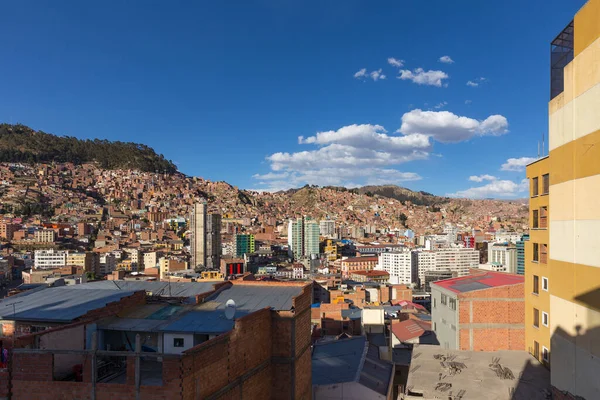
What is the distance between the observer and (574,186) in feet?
18.5

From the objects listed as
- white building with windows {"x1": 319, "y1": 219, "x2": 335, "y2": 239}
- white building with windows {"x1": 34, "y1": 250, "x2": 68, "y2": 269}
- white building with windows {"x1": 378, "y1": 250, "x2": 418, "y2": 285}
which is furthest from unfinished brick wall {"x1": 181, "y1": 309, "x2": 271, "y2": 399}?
white building with windows {"x1": 319, "y1": 219, "x2": 335, "y2": 239}

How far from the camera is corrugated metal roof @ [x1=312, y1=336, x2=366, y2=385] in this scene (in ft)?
32.6

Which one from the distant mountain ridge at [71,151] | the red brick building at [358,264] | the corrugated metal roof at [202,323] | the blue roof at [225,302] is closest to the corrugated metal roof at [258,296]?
the blue roof at [225,302]

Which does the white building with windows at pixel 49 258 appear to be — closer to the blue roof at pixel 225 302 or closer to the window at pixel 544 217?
the blue roof at pixel 225 302

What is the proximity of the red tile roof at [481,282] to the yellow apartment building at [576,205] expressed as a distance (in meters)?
5.78

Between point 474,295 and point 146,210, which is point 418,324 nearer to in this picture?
point 474,295

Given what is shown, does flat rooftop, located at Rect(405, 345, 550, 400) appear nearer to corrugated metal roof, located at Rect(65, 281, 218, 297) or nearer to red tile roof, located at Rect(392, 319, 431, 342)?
corrugated metal roof, located at Rect(65, 281, 218, 297)

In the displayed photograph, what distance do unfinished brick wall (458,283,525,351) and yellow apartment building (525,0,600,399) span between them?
17.4 ft

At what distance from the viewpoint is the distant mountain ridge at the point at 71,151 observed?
118 meters

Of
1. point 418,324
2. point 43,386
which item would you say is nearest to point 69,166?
point 418,324

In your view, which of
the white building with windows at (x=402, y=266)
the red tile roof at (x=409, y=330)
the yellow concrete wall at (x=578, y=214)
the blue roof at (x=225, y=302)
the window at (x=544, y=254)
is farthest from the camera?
the white building with windows at (x=402, y=266)

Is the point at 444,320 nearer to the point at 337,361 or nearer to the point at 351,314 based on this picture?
the point at 337,361

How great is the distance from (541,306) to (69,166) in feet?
440

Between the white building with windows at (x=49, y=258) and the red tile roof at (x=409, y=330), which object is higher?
the red tile roof at (x=409, y=330)
